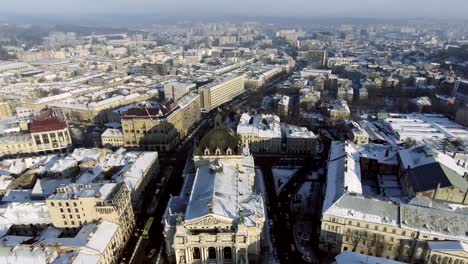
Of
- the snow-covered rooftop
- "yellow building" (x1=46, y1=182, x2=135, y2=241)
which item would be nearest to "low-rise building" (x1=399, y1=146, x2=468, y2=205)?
the snow-covered rooftop

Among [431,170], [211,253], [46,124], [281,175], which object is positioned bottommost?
[281,175]

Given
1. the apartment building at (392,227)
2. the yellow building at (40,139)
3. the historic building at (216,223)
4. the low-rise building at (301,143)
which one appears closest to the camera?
the apartment building at (392,227)

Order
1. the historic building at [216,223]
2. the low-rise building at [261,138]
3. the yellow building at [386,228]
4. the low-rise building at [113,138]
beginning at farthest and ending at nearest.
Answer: the low-rise building at [113,138] → the low-rise building at [261,138] → the historic building at [216,223] → the yellow building at [386,228]

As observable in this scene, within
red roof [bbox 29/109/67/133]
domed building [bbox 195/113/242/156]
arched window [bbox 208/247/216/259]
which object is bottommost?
arched window [bbox 208/247/216/259]

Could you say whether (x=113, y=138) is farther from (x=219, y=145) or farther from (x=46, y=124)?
(x=219, y=145)

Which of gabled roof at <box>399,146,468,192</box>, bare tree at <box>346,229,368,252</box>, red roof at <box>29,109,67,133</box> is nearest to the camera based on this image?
bare tree at <box>346,229,368,252</box>

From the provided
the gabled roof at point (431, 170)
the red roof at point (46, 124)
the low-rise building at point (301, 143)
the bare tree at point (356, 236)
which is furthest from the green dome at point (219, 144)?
the red roof at point (46, 124)

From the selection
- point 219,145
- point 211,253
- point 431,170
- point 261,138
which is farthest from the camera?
point 261,138

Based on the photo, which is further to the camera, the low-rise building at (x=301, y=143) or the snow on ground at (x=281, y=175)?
the low-rise building at (x=301, y=143)

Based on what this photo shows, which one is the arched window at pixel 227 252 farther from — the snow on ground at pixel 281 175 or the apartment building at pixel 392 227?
the snow on ground at pixel 281 175

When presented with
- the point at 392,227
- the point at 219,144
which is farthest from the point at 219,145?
the point at 392,227

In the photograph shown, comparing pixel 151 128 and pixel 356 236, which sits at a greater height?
pixel 151 128

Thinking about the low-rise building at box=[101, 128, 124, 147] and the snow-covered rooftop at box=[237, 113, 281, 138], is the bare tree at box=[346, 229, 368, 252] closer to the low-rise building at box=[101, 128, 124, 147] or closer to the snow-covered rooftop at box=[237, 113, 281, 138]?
the snow-covered rooftop at box=[237, 113, 281, 138]

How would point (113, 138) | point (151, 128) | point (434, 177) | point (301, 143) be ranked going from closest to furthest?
1. point (434, 177)
2. point (301, 143)
3. point (151, 128)
4. point (113, 138)
